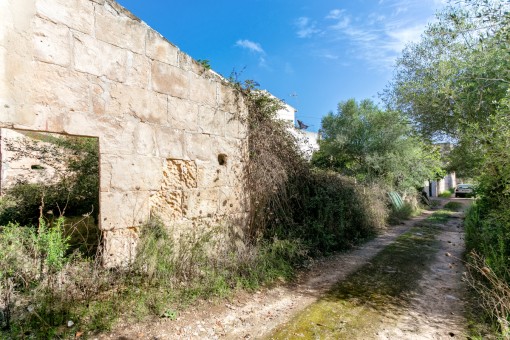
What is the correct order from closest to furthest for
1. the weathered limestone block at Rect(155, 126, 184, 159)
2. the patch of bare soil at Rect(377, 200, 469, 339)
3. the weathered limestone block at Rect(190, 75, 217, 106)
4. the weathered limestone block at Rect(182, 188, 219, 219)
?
the patch of bare soil at Rect(377, 200, 469, 339) < the weathered limestone block at Rect(155, 126, 184, 159) < the weathered limestone block at Rect(182, 188, 219, 219) < the weathered limestone block at Rect(190, 75, 217, 106)

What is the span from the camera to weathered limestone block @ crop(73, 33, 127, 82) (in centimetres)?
321

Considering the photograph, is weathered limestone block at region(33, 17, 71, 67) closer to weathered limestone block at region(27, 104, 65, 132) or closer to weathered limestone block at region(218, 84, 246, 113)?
weathered limestone block at region(27, 104, 65, 132)

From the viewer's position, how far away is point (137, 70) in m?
3.74

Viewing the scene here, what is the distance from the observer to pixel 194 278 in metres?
3.82

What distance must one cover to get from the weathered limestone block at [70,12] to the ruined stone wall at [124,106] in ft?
0.04

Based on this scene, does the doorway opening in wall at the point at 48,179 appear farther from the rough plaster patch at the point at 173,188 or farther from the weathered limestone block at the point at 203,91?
the weathered limestone block at the point at 203,91

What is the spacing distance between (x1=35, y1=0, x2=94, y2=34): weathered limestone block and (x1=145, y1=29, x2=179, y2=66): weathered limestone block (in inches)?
29.3

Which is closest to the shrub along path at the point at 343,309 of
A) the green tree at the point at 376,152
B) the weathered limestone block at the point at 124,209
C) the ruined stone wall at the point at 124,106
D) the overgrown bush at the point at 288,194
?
the overgrown bush at the point at 288,194

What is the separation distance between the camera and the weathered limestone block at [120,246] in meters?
3.39

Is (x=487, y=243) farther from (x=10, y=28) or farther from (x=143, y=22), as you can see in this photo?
(x=10, y=28)

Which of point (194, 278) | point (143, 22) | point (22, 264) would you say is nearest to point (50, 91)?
point (143, 22)

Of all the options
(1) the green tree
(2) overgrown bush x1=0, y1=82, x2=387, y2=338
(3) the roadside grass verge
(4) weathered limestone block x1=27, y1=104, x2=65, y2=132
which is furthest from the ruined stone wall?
(1) the green tree

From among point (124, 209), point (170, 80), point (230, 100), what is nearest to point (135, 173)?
point (124, 209)

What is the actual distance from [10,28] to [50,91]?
0.66m
